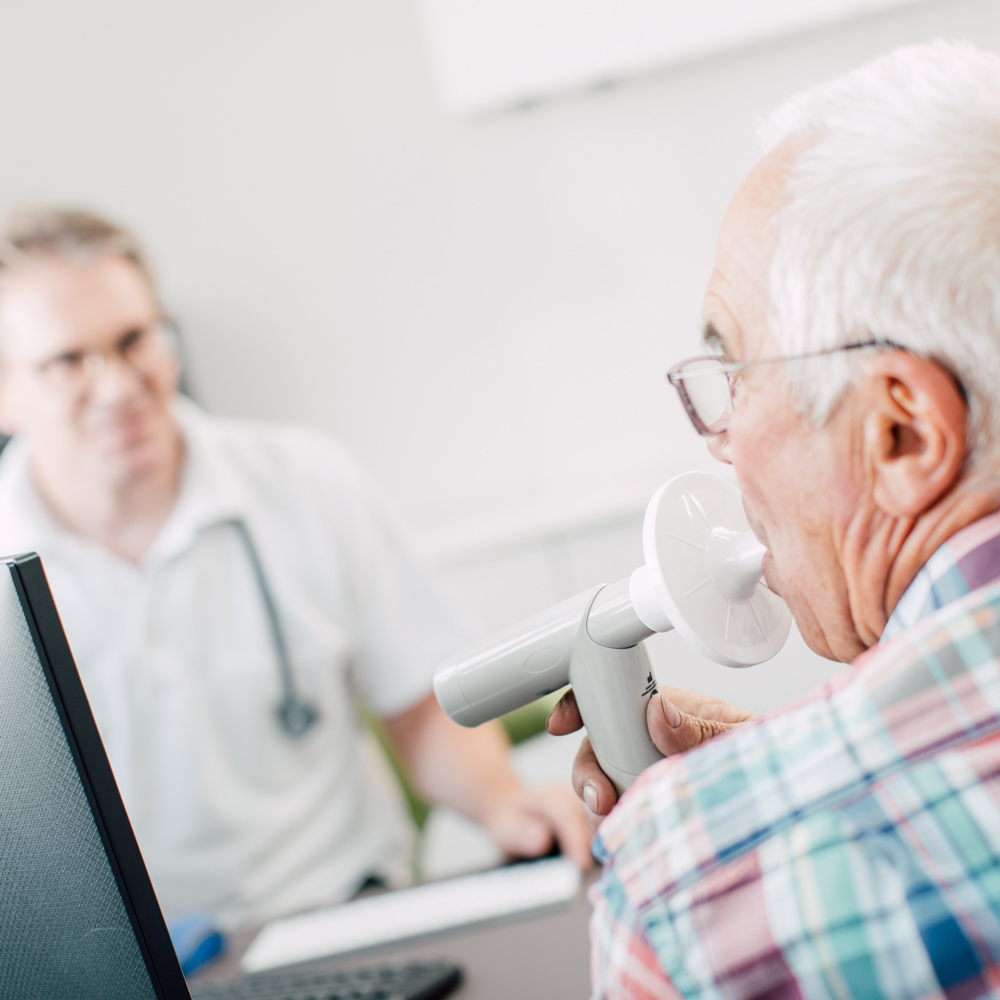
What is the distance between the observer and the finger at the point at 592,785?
608 mm

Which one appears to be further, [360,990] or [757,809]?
[360,990]

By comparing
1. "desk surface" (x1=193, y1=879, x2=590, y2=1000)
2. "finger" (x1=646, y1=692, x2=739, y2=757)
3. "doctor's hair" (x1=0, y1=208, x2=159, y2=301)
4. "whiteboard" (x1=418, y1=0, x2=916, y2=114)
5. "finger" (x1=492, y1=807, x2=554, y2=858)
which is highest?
"whiteboard" (x1=418, y1=0, x2=916, y2=114)

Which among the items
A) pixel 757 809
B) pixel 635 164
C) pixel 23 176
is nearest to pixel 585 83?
pixel 635 164

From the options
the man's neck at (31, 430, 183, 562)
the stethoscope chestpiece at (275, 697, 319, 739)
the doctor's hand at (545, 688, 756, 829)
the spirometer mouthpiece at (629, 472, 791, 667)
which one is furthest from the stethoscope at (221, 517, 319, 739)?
the spirometer mouthpiece at (629, 472, 791, 667)

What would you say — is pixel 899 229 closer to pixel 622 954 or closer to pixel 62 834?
pixel 622 954

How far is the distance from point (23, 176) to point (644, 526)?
1.93m

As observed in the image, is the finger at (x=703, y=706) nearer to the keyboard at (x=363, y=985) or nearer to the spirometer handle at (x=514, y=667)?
the spirometer handle at (x=514, y=667)

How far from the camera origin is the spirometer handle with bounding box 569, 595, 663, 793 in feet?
Answer: 1.94

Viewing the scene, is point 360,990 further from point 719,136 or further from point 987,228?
point 719,136

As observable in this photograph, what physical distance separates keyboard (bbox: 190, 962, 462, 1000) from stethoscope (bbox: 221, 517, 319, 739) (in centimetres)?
55

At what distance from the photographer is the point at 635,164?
73.7 inches

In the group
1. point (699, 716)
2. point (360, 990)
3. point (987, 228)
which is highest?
point (987, 228)

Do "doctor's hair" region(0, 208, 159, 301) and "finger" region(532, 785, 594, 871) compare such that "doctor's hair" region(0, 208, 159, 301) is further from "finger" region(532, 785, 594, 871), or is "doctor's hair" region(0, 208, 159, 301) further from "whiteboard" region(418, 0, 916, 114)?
"finger" region(532, 785, 594, 871)

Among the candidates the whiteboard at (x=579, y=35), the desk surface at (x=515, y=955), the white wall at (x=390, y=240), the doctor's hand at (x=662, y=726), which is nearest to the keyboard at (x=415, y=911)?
the desk surface at (x=515, y=955)
